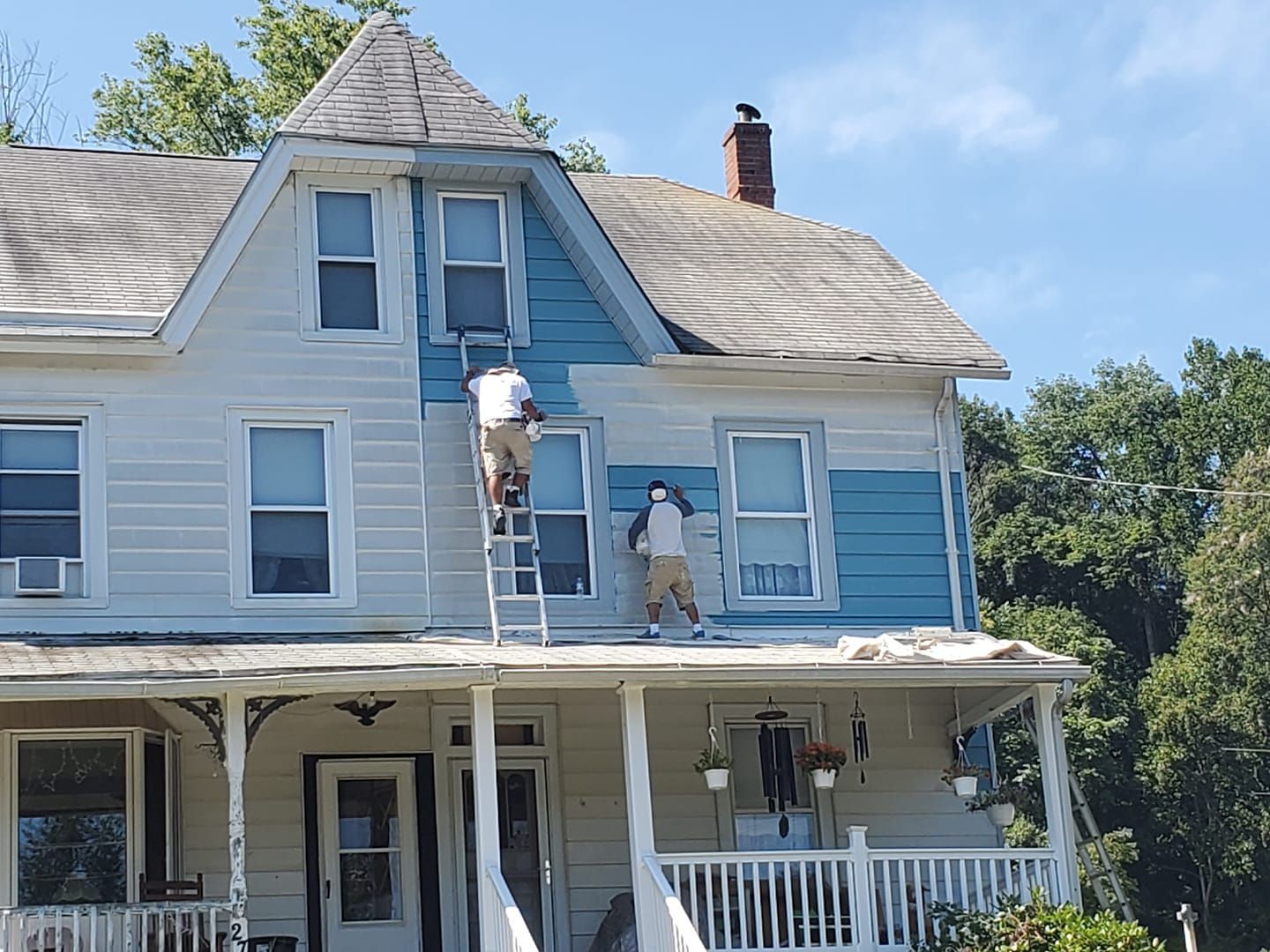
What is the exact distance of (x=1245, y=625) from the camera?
40.9 m

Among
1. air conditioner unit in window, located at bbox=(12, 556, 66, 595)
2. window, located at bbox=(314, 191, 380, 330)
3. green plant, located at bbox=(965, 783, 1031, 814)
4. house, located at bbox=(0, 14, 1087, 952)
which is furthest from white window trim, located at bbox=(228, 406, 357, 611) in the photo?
green plant, located at bbox=(965, 783, 1031, 814)

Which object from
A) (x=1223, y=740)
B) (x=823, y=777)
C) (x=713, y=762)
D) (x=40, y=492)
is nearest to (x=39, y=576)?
(x=40, y=492)

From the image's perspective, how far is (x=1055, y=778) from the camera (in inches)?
588

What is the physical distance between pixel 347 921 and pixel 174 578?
3.16 metres

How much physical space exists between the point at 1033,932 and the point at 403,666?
4962 mm

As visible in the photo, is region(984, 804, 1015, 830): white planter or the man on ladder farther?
region(984, 804, 1015, 830): white planter

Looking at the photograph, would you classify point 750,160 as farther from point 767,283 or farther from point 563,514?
point 563,514

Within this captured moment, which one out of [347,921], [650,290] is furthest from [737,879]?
[650,290]

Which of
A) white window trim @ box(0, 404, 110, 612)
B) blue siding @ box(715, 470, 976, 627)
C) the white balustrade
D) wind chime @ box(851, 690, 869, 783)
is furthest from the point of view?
blue siding @ box(715, 470, 976, 627)

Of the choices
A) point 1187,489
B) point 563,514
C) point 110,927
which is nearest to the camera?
point 110,927

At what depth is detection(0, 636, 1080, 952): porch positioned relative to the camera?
13.4 m

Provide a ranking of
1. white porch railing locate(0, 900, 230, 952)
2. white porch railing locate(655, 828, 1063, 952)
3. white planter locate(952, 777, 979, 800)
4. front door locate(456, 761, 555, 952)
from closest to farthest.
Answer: white porch railing locate(0, 900, 230, 952), white porch railing locate(655, 828, 1063, 952), white planter locate(952, 777, 979, 800), front door locate(456, 761, 555, 952)

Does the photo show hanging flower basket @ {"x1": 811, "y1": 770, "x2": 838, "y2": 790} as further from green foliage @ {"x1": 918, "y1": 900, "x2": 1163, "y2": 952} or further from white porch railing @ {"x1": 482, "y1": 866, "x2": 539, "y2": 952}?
white porch railing @ {"x1": 482, "y1": 866, "x2": 539, "y2": 952}

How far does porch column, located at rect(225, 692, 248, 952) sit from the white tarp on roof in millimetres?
4643
